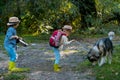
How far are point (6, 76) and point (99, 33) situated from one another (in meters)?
10.2

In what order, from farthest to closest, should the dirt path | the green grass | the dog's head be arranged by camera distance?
the dog's head → the dirt path → the green grass

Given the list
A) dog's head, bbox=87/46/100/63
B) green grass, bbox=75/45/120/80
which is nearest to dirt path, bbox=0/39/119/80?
green grass, bbox=75/45/120/80

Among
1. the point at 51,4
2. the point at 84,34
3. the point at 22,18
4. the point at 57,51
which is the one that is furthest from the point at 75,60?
the point at 22,18

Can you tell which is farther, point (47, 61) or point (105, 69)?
point (47, 61)

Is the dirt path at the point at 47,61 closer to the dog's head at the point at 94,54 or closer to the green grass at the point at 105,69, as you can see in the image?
the green grass at the point at 105,69

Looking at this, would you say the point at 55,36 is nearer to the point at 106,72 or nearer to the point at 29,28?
the point at 106,72

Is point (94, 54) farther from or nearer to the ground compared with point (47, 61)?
farther from the ground

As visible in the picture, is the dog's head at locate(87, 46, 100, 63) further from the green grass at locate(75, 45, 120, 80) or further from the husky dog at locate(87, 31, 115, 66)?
the green grass at locate(75, 45, 120, 80)

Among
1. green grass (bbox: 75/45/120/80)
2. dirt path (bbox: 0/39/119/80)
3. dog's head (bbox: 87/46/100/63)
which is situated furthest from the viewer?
dog's head (bbox: 87/46/100/63)

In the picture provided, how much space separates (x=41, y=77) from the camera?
8.13 m

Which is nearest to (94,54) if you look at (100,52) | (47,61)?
(100,52)

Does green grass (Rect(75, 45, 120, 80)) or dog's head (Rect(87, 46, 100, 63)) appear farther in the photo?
dog's head (Rect(87, 46, 100, 63))

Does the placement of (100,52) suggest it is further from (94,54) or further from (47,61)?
(47,61)

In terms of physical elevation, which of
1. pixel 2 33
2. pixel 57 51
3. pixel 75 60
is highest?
pixel 57 51
